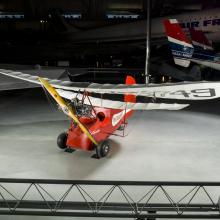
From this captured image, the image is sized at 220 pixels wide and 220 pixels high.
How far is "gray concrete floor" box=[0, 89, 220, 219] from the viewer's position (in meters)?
6.96

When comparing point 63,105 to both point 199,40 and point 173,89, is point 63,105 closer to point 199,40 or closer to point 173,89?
point 173,89

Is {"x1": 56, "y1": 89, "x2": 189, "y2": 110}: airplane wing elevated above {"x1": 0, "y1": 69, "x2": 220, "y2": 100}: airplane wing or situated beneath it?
situated beneath

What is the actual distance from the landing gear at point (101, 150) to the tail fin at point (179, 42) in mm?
10483

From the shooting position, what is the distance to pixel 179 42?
56.5 feet

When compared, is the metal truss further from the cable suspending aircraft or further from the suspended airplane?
the suspended airplane

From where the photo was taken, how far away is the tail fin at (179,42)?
16.9 metres

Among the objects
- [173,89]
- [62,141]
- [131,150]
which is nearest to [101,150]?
[131,150]

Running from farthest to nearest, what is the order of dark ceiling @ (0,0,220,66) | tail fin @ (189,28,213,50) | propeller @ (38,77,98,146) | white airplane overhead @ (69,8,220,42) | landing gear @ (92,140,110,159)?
dark ceiling @ (0,0,220,66)
white airplane overhead @ (69,8,220,42)
tail fin @ (189,28,213,50)
landing gear @ (92,140,110,159)
propeller @ (38,77,98,146)

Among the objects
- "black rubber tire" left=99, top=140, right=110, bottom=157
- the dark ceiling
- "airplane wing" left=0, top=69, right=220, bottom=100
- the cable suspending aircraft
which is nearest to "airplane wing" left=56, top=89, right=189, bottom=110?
the cable suspending aircraft

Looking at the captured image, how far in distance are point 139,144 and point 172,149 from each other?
86 cm

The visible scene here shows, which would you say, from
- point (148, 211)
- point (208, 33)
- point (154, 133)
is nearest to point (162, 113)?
point (154, 133)

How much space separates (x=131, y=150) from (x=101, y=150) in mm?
933

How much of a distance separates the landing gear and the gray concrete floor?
14 centimetres

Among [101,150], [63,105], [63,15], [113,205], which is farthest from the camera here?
[63,15]
